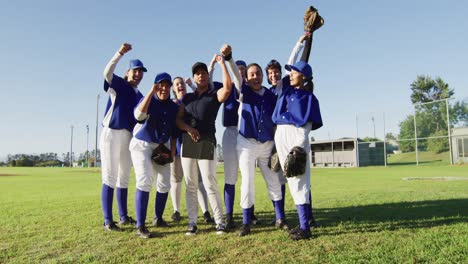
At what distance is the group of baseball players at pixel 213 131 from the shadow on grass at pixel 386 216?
411mm

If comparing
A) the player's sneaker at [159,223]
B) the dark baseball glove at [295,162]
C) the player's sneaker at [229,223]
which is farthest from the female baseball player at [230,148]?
the player's sneaker at [159,223]

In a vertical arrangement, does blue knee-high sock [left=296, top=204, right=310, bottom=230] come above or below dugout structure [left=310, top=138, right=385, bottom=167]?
below

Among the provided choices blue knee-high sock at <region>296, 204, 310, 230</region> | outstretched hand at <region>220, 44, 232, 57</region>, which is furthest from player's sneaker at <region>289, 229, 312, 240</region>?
outstretched hand at <region>220, 44, 232, 57</region>

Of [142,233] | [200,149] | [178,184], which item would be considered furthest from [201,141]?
[178,184]

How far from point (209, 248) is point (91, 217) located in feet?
9.88

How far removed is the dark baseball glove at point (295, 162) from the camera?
157 inches

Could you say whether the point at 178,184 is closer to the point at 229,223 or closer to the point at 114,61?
the point at 229,223

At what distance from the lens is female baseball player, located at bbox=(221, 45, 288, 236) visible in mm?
4445

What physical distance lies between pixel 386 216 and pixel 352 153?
99.9 ft

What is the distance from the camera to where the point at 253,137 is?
446 centimetres

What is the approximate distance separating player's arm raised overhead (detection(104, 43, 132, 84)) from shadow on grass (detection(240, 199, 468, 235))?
310 centimetres

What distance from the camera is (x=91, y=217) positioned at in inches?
225

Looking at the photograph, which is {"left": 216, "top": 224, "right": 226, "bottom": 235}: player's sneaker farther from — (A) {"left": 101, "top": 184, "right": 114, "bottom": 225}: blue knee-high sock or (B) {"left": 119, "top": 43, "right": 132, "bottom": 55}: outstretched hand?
(B) {"left": 119, "top": 43, "right": 132, "bottom": 55}: outstretched hand

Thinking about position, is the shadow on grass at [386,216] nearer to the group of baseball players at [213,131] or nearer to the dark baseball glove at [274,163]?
the group of baseball players at [213,131]
